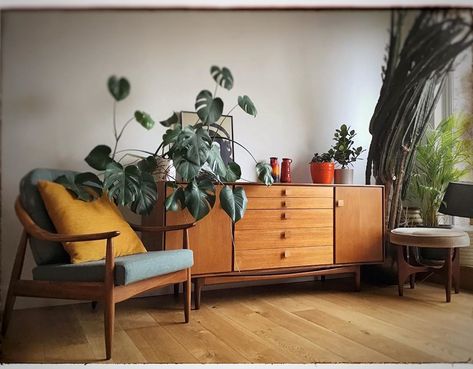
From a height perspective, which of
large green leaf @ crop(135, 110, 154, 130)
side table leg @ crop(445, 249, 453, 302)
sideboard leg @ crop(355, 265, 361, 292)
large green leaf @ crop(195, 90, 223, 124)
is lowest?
sideboard leg @ crop(355, 265, 361, 292)

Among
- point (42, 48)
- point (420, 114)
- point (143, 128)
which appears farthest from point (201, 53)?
point (420, 114)

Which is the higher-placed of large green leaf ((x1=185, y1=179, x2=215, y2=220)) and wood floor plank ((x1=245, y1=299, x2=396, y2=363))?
large green leaf ((x1=185, y1=179, x2=215, y2=220))

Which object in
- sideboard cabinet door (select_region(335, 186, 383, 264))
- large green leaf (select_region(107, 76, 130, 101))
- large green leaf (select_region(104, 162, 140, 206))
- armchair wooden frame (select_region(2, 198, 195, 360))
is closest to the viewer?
armchair wooden frame (select_region(2, 198, 195, 360))

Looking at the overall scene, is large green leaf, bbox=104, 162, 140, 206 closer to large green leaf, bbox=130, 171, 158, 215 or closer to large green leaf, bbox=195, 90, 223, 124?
large green leaf, bbox=130, 171, 158, 215

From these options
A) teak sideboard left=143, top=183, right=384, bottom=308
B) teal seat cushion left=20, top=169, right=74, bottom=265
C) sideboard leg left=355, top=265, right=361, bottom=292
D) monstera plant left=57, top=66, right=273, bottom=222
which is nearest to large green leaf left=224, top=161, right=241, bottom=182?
monstera plant left=57, top=66, right=273, bottom=222

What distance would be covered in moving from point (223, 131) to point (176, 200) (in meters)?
0.54

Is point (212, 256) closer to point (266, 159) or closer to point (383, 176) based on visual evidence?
point (266, 159)

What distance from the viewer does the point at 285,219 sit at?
98.8 inches

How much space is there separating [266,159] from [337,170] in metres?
0.47

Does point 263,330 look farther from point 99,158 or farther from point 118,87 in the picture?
point 118,87

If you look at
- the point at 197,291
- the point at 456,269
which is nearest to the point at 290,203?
the point at 197,291

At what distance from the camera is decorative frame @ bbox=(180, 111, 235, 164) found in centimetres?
237

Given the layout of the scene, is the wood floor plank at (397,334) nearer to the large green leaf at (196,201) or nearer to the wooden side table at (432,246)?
the wooden side table at (432,246)

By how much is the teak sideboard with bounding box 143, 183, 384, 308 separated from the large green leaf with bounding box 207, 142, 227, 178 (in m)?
0.24
